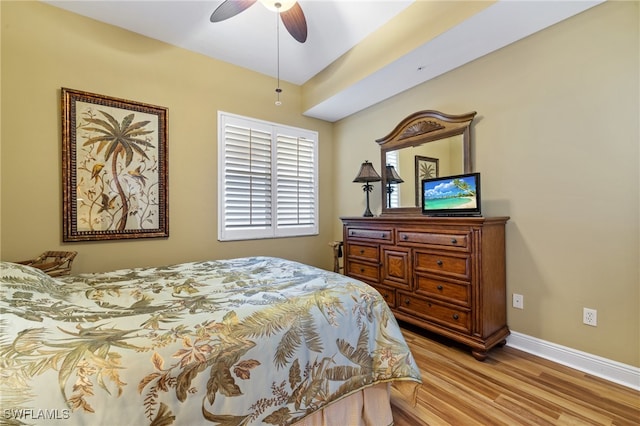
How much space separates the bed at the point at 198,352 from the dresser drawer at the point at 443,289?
1.02 m

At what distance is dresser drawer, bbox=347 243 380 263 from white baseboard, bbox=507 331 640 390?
52.8 inches

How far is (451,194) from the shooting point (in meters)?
2.48

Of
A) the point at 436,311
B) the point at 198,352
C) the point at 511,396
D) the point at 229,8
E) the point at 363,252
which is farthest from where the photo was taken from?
the point at 363,252

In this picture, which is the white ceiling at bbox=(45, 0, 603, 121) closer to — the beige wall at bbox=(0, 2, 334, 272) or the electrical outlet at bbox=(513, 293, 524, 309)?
the beige wall at bbox=(0, 2, 334, 272)

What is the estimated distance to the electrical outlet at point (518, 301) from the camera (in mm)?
2293

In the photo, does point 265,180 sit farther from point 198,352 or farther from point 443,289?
point 198,352

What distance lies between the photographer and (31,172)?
2270mm

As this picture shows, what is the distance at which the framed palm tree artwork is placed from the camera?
2.40 m

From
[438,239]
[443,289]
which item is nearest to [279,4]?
[438,239]

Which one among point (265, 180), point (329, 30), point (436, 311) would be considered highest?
point (329, 30)

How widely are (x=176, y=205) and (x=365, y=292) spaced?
239 cm

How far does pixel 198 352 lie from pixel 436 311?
2.07 m

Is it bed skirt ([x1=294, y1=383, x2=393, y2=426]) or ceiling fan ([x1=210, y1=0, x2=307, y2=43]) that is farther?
ceiling fan ([x1=210, y1=0, x2=307, y2=43])

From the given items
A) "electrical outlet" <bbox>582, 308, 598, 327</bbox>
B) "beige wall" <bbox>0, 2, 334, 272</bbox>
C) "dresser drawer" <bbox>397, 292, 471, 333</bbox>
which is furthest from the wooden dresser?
"beige wall" <bbox>0, 2, 334, 272</bbox>
